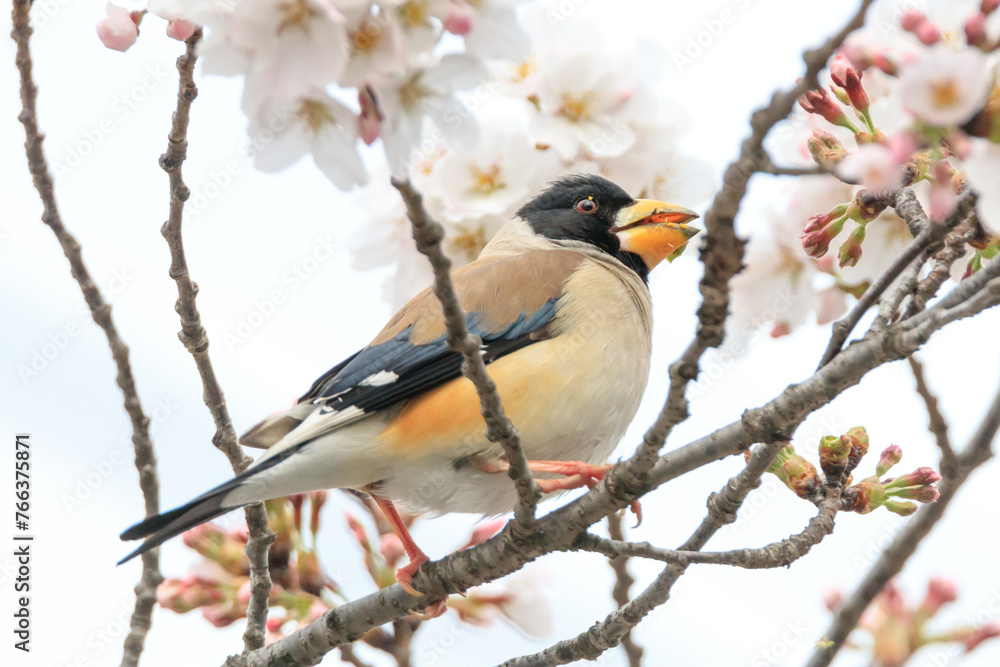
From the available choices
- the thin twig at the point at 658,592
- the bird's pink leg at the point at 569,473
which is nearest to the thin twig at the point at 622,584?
the bird's pink leg at the point at 569,473

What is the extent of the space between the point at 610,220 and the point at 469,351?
2.27 meters

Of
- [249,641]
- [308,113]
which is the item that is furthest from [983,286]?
[249,641]

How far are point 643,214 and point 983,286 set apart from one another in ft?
6.65

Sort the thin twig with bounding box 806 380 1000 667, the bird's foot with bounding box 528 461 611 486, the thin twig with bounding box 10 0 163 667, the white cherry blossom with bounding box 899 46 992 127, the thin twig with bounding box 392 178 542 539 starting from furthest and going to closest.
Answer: the thin twig with bounding box 806 380 1000 667 → the bird's foot with bounding box 528 461 611 486 → the thin twig with bounding box 10 0 163 667 → the thin twig with bounding box 392 178 542 539 → the white cherry blossom with bounding box 899 46 992 127

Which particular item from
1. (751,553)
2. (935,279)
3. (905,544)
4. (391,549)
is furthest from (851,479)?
(391,549)

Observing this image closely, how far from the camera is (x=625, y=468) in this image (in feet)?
7.22

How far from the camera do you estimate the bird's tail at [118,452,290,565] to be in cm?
247

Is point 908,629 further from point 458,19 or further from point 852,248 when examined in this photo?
point 458,19

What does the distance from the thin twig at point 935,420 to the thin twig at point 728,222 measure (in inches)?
50.7

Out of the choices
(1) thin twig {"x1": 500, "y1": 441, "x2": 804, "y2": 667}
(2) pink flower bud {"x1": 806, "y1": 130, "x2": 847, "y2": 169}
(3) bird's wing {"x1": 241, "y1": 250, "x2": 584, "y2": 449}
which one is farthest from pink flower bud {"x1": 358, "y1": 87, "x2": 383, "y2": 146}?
(3) bird's wing {"x1": 241, "y1": 250, "x2": 584, "y2": 449}

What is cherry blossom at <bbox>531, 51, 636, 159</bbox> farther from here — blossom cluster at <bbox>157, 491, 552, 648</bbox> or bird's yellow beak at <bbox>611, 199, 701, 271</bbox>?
blossom cluster at <bbox>157, 491, 552, 648</bbox>

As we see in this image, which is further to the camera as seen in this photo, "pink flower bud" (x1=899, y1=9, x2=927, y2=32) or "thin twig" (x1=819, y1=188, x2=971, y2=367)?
"thin twig" (x1=819, y1=188, x2=971, y2=367)

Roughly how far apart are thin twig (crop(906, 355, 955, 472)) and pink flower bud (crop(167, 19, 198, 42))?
207 centimetres

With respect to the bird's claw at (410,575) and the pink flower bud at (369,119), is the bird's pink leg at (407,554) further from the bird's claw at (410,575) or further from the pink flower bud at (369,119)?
the pink flower bud at (369,119)
